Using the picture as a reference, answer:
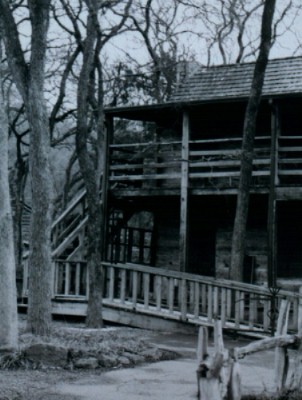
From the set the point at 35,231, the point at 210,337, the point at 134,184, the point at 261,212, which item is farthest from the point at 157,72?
the point at 35,231

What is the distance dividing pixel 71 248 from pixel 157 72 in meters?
11.4

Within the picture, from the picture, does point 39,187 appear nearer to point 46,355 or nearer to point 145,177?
point 46,355

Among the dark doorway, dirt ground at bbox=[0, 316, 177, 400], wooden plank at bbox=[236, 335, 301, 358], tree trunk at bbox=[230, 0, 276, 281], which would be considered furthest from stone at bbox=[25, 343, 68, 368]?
the dark doorway

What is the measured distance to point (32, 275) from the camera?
1430 centimetres

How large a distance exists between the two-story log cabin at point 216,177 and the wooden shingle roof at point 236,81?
0.11 feet

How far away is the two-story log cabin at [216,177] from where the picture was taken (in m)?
21.9

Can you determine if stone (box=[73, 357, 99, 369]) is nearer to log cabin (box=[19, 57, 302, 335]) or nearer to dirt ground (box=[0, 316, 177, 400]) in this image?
dirt ground (box=[0, 316, 177, 400])

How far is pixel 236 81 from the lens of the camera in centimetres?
2547

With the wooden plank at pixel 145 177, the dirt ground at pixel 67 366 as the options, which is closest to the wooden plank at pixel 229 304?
the dirt ground at pixel 67 366

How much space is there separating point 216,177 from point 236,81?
373cm

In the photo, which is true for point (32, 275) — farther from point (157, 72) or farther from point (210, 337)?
point (157, 72)

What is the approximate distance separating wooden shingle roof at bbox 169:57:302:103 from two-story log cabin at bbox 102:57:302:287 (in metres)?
0.03

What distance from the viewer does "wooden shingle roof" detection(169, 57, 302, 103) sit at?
24.1 metres

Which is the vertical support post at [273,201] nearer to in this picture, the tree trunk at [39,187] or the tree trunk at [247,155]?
the tree trunk at [247,155]
